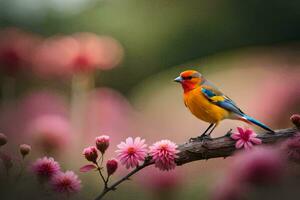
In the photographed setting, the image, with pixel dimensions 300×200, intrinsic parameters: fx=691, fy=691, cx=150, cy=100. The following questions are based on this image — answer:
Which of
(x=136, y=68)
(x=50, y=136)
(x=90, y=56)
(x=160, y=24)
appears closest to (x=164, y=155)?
(x=50, y=136)

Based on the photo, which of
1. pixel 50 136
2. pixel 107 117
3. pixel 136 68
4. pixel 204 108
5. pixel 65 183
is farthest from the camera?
pixel 136 68

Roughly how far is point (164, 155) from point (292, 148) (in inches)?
5.6

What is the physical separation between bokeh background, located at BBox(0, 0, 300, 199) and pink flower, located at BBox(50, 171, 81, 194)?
28 cm

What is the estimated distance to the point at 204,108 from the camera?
1263mm

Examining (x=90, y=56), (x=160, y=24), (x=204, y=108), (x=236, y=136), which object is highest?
(x=160, y=24)

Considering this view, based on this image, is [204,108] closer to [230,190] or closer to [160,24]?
[230,190]

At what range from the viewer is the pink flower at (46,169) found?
0.76 metres

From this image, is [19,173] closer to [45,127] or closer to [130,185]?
[130,185]

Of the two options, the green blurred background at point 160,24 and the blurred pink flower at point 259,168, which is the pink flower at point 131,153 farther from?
the green blurred background at point 160,24

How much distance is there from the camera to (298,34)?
Result: 5.84m

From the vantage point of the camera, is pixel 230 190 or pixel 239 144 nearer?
pixel 230 190

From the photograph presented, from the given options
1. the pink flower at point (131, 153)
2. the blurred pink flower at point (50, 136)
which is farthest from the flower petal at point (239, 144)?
the blurred pink flower at point (50, 136)

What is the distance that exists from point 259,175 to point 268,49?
5.05 meters

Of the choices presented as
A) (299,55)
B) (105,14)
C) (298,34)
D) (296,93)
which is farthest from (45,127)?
(298,34)
